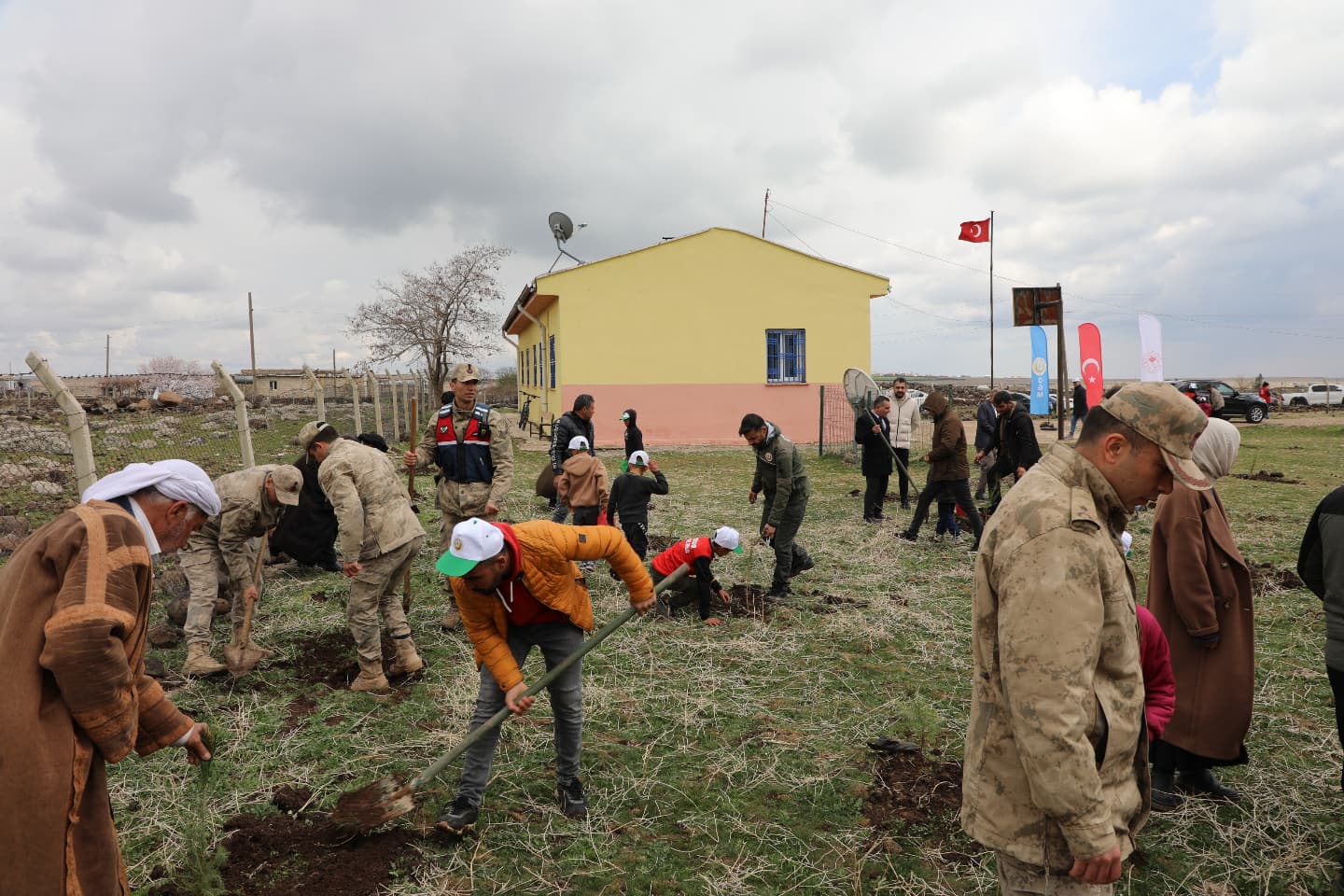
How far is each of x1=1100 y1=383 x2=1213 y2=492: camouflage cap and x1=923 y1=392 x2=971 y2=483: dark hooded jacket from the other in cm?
704

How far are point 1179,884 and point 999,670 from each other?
6.68 ft

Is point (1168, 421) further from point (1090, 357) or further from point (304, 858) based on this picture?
point (1090, 357)

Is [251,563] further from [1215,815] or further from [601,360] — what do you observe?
[601,360]

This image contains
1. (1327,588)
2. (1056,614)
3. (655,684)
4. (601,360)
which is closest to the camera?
(1056,614)

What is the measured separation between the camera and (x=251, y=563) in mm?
5648

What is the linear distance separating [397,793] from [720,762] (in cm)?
168

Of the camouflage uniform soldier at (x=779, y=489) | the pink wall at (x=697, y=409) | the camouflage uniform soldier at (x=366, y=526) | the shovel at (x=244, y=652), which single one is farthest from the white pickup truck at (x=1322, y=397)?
the shovel at (x=244, y=652)

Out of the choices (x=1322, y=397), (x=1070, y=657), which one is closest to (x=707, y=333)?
(x=1070, y=657)

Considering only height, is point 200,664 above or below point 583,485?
below

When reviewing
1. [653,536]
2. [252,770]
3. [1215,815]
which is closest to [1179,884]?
[1215,815]

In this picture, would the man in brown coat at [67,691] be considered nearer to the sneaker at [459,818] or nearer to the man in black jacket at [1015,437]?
the sneaker at [459,818]

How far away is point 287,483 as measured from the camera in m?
5.32

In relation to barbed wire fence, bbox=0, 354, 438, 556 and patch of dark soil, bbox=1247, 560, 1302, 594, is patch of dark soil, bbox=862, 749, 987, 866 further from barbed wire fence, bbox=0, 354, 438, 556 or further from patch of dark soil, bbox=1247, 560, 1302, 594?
barbed wire fence, bbox=0, 354, 438, 556

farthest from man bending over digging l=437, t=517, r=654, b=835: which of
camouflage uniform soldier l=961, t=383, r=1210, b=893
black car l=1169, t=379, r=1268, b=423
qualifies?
black car l=1169, t=379, r=1268, b=423
